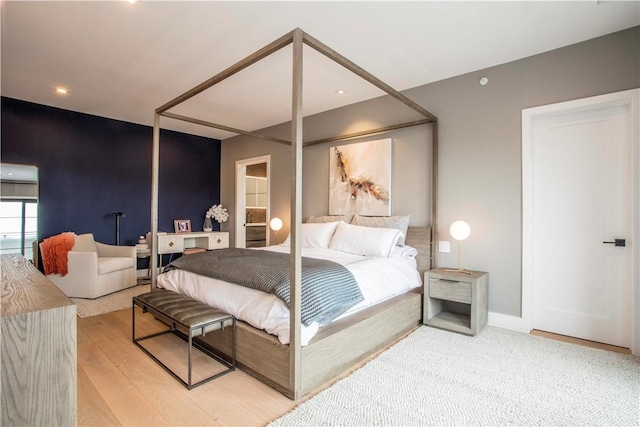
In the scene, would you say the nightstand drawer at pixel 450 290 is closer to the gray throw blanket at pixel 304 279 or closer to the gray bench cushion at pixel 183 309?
the gray throw blanket at pixel 304 279

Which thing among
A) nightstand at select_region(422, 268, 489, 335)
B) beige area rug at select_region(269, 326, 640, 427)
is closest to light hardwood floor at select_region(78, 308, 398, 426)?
beige area rug at select_region(269, 326, 640, 427)

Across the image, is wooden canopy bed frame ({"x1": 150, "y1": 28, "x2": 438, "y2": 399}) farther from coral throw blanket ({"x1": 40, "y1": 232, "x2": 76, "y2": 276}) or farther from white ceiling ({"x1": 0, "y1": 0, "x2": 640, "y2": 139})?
coral throw blanket ({"x1": 40, "y1": 232, "x2": 76, "y2": 276})

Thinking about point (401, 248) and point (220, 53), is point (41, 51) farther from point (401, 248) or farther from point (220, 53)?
point (401, 248)

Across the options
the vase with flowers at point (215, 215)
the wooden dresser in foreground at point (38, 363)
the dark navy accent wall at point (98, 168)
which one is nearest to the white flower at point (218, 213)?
the vase with flowers at point (215, 215)

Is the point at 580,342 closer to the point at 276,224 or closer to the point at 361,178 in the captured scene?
the point at 361,178

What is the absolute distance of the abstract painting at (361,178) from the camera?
3900 mm

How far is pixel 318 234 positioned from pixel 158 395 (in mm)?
2354

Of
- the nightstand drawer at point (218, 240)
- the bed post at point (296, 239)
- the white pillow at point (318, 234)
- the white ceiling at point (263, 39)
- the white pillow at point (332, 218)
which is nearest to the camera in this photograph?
the bed post at point (296, 239)

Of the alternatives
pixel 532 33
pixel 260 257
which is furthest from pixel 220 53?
pixel 532 33

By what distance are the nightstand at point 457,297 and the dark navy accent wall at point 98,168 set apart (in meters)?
4.59

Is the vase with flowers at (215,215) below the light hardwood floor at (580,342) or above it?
above

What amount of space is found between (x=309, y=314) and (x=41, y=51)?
338 centimetres

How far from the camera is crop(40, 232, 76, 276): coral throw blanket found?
398 centimetres

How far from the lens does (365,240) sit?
343cm
